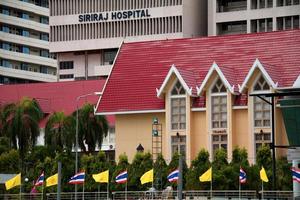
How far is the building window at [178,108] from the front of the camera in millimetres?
82000

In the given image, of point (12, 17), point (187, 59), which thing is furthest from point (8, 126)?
point (12, 17)

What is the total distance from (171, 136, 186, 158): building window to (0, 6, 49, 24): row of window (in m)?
87.3

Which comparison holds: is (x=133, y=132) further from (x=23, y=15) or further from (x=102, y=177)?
(x=23, y=15)

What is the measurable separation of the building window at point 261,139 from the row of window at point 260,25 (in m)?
68.4

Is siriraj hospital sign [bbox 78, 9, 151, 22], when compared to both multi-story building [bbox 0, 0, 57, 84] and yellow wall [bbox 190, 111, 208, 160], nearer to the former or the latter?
multi-story building [bbox 0, 0, 57, 84]

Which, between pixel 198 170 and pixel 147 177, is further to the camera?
pixel 198 170

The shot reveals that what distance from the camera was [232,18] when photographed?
490 feet

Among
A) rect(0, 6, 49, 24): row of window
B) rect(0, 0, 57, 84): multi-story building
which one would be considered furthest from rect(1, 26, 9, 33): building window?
rect(0, 6, 49, 24): row of window

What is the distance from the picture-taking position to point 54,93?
13238 centimetres

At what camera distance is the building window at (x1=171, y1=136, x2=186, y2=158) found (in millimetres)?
81750

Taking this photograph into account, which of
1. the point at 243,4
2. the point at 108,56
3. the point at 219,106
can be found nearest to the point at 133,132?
the point at 219,106

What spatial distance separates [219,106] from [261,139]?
426cm

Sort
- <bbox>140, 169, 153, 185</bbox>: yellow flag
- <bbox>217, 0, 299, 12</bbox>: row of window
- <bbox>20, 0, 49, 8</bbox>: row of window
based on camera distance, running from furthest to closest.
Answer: <bbox>20, 0, 49, 8</bbox>: row of window → <bbox>217, 0, 299, 12</bbox>: row of window → <bbox>140, 169, 153, 185</bbox>: yellow flag

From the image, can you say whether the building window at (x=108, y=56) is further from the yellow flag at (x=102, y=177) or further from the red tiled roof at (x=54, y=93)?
the yellow flag at (x=102, y=177)
